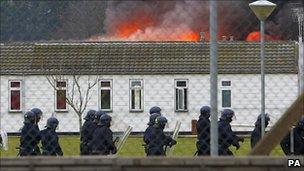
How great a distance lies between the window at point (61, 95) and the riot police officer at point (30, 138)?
26.4 ft

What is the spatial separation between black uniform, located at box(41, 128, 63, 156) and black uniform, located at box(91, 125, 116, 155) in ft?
1.87

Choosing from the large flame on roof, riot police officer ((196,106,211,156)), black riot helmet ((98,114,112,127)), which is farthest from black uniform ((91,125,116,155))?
the large flame on roof

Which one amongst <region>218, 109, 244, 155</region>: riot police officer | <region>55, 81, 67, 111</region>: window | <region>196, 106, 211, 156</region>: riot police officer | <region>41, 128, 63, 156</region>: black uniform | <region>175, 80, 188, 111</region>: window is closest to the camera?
<region>196, 106, 211, 156</region>: riot police officer

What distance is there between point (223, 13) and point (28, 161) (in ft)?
16.1

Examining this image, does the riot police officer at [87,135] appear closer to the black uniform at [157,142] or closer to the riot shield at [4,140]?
the black uniform at [157,142]

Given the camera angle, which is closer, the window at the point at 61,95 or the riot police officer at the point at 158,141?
the riot police officer at the point at 158,141

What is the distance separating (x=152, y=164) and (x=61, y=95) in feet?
54.6

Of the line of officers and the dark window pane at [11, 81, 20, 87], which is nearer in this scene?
the line of officers

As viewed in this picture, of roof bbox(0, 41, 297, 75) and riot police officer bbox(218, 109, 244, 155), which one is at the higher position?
roof bbox(0, 41, 297, 75)

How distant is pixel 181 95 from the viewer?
27.3 m

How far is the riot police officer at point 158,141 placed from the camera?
12.6 metres

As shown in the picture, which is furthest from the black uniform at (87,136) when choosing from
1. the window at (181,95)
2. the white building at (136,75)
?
the window at (181,95)

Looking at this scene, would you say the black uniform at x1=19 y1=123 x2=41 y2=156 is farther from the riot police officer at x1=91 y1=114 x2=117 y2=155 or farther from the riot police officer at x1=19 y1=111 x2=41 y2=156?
the riot police officer at x1=91 y1=114 x2=117 y2=155

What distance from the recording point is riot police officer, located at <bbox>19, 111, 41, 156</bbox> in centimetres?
1123
